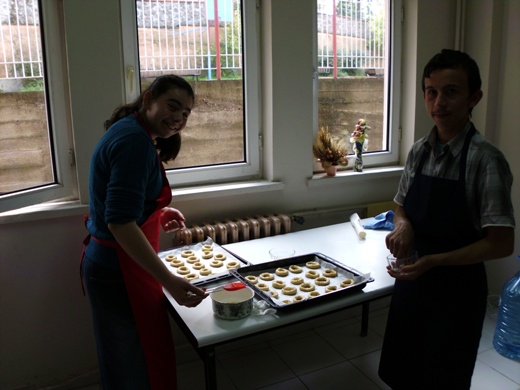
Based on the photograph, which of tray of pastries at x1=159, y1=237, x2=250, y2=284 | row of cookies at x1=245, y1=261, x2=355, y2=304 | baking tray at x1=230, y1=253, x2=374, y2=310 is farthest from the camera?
tray of pastries at x1=159, y1=237, x2=250, y2=284

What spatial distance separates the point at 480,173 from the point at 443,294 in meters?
0.45

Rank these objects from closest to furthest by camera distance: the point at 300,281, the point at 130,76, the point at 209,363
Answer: the point at 209,363 → the point at 300,281 → the point at 130,76

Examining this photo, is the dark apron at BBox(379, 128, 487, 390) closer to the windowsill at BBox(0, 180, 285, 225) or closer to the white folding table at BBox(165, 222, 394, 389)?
the white folding table at BBox(165, 222, 394, 389)

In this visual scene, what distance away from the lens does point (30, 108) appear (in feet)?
7.36

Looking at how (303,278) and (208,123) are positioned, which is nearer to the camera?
(303,278)

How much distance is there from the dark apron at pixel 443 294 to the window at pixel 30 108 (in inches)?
68.0

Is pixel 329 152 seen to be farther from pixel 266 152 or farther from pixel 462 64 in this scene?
pixel 462 64

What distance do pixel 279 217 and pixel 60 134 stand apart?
4.22 ft

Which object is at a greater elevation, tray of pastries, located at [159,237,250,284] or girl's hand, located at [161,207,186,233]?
girl's hand, located at [161,207,186,233]

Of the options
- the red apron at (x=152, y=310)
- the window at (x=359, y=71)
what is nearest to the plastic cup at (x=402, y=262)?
the red apron at (x=152, y=310)

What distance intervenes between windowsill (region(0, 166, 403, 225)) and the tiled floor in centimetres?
94

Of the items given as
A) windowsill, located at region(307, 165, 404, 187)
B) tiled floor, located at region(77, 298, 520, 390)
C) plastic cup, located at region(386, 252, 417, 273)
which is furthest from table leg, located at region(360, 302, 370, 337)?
plastic cup, located at region(386, 252, 417, 273)

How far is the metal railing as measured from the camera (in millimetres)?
2164

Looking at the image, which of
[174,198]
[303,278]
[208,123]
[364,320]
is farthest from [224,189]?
[364,320]
